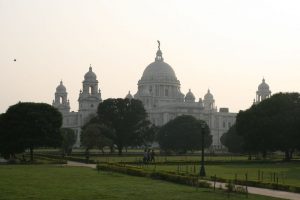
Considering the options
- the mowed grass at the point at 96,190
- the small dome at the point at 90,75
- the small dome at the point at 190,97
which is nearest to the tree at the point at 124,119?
the mowed grass at the point at 96,190

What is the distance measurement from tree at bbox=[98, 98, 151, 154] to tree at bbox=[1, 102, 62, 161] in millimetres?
31311

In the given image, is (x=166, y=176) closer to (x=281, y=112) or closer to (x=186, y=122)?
(x=281, y=112)

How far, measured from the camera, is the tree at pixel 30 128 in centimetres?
6419

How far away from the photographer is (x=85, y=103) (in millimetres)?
183750

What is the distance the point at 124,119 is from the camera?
100688 millimetres

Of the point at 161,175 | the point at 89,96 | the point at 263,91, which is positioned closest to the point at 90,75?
the point at 89,96

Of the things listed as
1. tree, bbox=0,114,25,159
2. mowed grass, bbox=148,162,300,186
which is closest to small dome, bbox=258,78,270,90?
tree, bbox=0,114,25,159

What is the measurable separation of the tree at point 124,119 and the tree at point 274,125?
26.2m

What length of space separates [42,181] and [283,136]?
41.6 m

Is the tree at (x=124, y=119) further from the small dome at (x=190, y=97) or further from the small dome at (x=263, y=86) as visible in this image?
the small dome at (x=263, y=86)

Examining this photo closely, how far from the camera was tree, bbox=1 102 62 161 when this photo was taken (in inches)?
2527

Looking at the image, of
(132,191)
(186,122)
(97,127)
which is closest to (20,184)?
(132,191)

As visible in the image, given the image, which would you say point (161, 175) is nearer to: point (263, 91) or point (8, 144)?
point (8, 144)

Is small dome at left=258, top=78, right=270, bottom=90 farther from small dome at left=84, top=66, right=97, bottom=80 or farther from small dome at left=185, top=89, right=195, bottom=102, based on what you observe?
small dome at left=84, top=66, right=97, bottom=80
